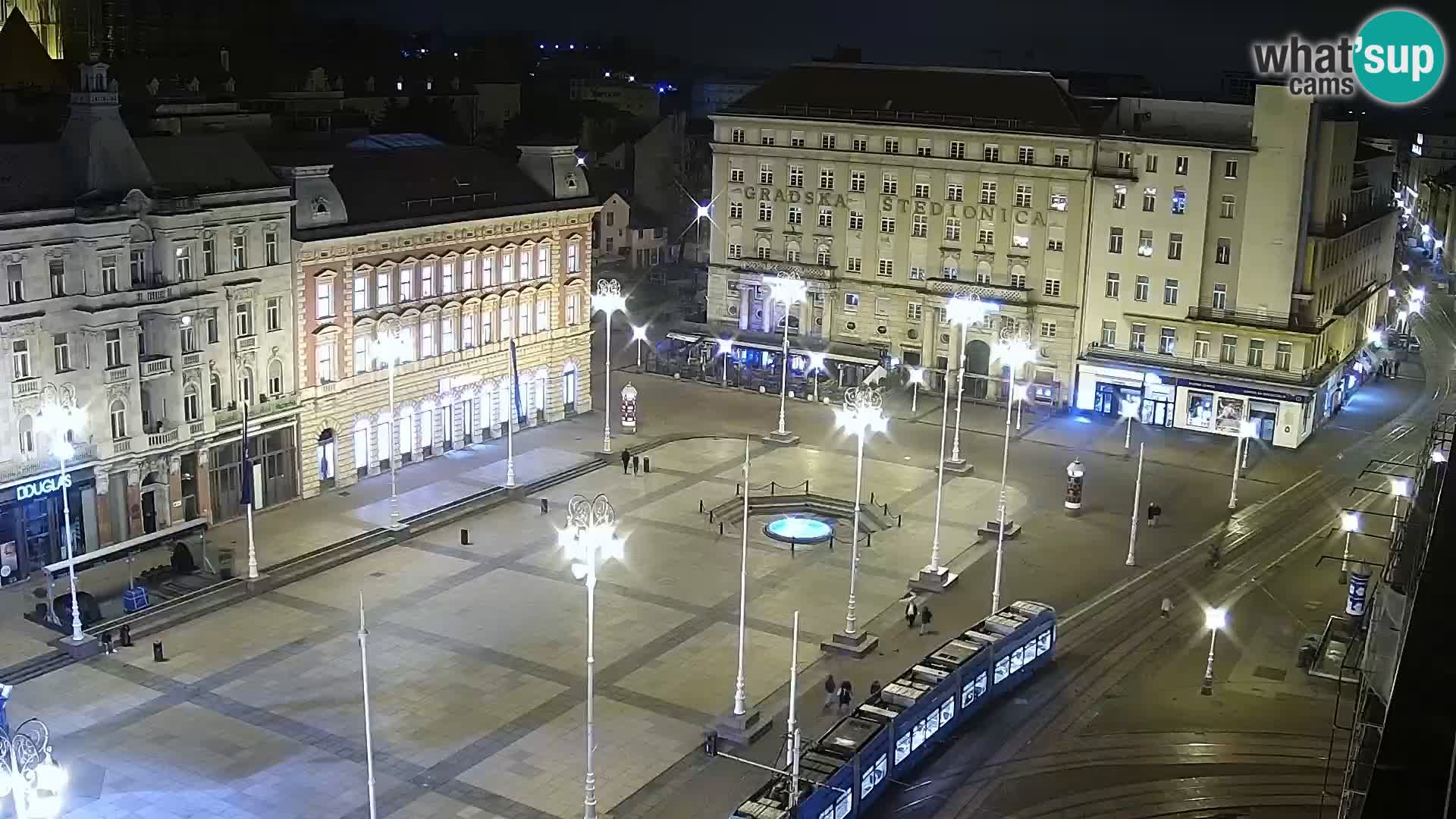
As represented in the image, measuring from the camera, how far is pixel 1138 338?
90.2 metres

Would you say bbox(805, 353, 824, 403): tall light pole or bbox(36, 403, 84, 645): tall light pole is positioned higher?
bbox(36, 403, 84, 645): tall light pole

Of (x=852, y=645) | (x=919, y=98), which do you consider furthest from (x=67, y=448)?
(x=919, y=98)

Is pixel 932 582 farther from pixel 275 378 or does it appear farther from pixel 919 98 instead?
pixel 919 98

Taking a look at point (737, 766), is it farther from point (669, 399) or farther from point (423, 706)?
point (669, 399)

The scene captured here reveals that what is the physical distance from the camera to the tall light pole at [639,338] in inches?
4001

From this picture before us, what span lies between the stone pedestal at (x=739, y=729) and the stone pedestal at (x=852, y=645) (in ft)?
25.9

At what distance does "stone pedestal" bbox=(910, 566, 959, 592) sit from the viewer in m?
59.6

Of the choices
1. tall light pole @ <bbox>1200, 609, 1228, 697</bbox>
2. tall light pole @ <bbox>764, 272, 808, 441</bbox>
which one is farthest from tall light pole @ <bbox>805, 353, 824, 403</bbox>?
tall light pole @ <bbox>1200, 609, 1228, 697</bbox>

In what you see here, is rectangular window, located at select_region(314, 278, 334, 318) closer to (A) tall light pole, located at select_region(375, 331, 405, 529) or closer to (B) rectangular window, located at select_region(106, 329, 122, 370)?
(A) tall light pole, located at select_region(375, 331, 405, 529)

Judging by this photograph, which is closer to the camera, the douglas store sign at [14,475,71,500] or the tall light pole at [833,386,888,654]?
the tall light pole at [833,386,888,654]

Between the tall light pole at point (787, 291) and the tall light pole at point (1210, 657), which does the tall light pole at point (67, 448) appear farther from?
the tall light pole at point (787, 291)

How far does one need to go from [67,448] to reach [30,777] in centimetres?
2947

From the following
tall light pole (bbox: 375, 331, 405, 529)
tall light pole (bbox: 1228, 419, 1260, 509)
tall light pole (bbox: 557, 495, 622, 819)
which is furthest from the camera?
tall light pole (bbox: 1228, 419, 1260, 509)

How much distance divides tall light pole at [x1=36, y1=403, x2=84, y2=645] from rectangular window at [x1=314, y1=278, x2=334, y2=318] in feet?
37.2
